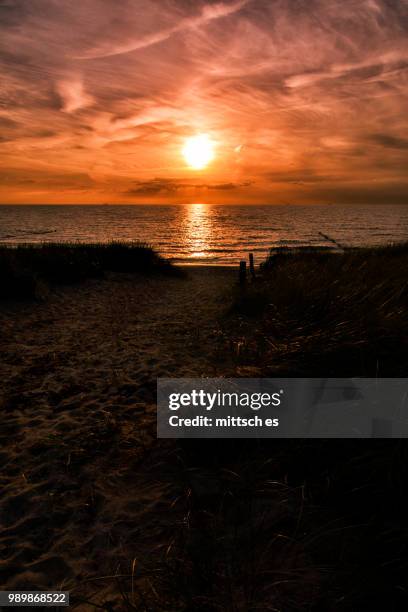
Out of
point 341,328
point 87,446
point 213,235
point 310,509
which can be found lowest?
point 87,446

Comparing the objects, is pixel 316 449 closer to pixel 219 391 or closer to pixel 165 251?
pixel 219 391

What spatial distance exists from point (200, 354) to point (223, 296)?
22.1 feet

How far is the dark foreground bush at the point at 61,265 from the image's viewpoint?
458 inches

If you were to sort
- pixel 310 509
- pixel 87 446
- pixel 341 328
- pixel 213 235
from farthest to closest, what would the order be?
1. pixel 213 235
2. pixel 341 328
3. pixel 87 446
4. pixel 310 509

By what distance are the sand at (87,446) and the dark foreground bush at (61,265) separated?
56.7 inches

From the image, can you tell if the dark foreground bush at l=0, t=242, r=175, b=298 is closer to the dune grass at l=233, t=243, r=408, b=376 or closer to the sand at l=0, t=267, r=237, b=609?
the sand at l=0, t=267, r=237, b=609

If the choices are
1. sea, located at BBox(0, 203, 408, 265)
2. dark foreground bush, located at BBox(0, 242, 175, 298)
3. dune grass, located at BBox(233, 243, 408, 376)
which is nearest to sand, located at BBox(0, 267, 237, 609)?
dark foreground bush, located at BBox(0, 242, 175, 298)

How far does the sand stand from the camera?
2.80 meters

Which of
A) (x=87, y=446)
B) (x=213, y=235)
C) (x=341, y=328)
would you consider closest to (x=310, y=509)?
(x=341, y=328)

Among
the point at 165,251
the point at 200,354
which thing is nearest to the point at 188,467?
the point at 200,354

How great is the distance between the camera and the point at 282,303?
25.4ft

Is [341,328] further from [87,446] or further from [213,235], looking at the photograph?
[213,235]

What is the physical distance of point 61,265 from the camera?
14.9m

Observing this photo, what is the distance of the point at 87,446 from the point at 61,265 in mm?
12101
